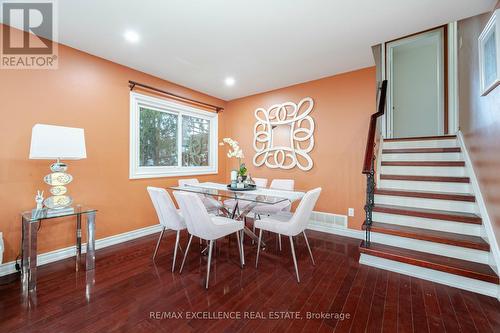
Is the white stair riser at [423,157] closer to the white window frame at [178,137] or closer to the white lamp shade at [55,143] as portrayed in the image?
the white window frame at [178,137]

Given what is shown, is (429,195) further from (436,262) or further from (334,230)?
(334,230)

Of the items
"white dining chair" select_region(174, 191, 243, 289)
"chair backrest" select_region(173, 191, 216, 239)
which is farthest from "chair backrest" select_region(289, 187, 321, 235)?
"chair backrest" select_region(173, 191, 216, 239)

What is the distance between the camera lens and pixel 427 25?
2.29 meters

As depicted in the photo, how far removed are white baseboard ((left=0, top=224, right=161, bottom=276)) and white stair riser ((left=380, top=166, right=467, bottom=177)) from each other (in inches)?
146

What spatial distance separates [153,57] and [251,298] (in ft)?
10.2

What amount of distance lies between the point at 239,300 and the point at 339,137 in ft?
9.10

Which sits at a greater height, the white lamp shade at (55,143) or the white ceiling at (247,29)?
the white ceiling at (247,29)

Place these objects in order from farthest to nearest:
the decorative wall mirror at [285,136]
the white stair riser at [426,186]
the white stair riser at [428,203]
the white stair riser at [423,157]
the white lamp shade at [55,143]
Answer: the decorative wall mirror at [285,136]
the white stair riser at [423,157]
the white stair riser at [426,186]
the white stair riser at [428,203]
the white lamp shade at [55,143]

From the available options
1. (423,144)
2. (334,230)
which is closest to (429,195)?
(423,144)

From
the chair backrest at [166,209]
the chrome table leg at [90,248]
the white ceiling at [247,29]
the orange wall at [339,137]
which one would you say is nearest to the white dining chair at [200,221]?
the chair backrest at [166,209]

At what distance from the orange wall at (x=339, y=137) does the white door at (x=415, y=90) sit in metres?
0.84

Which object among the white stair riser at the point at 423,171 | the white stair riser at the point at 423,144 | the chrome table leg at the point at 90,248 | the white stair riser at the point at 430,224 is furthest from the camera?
the white stair riser at the point at 423,144

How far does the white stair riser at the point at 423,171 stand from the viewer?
2.79 meters

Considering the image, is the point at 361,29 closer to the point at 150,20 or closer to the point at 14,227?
the point at 150,20
